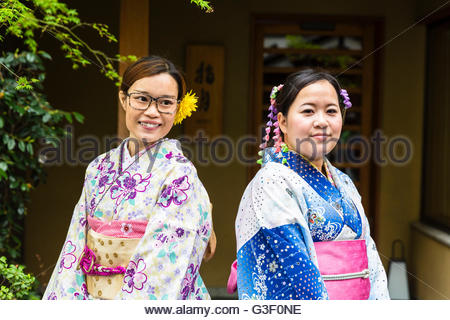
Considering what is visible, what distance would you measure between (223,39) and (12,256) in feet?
8.79

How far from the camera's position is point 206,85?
536cm

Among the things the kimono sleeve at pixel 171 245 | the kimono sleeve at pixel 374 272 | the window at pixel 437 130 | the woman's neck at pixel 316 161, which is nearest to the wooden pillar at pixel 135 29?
the kimono sleeve at pixel 171 245

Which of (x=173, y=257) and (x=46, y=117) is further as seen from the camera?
(x=46, y=117)

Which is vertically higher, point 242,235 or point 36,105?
point 36,105

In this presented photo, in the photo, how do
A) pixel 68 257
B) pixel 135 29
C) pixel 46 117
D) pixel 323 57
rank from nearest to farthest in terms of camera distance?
pixel 68 257 → pixel 135 29 → pixel 46 117 → pixel 323 57

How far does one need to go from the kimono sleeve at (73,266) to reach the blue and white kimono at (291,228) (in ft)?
2.37

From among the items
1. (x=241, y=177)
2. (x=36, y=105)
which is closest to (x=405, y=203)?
(x=241, y=177)

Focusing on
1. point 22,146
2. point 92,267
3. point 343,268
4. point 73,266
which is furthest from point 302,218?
point 22,146

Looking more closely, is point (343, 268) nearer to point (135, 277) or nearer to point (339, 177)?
point (339, 177)

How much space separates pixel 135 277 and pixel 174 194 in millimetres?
383

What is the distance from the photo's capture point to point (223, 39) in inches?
212

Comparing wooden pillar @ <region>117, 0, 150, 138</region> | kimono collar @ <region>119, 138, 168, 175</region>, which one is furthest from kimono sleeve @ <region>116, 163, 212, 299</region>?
wooden pillar @ <region>117, 0, 150, 138</region>

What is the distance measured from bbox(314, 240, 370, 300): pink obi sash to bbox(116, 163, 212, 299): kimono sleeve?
551mm

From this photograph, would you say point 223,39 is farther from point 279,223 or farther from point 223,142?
point 279,223
